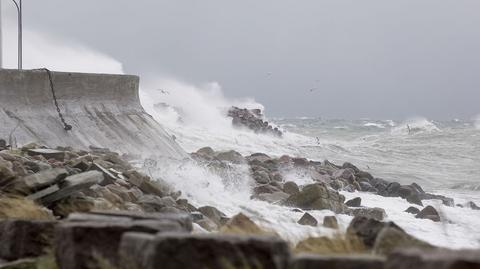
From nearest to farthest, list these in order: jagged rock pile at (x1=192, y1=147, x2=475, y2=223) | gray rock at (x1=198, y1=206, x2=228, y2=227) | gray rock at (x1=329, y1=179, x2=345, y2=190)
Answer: gray rock at (x1=198, y1=206, x2=228, y2=227)
jagged rock pile at (x1=192, y1=147, x2=475, y2=223)
gray rock at (x1=329, y1=179, x2=345, y2=190)

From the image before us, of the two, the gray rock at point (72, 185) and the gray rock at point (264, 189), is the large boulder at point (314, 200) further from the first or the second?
the gray rock at point (72, 185)

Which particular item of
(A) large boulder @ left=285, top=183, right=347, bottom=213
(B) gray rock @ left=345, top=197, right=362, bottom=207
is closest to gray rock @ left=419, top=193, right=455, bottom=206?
(B) gray rock @ left=345, top=197, right=362, bottom=207

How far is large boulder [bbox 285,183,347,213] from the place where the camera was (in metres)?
13.3

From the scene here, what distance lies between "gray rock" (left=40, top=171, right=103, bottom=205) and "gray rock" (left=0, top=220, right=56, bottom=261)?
1.30 meters

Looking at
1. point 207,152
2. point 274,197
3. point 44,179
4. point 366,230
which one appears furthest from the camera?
point 207,152

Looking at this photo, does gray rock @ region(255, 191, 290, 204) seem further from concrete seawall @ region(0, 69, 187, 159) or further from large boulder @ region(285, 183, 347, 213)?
concrete seawall @ region(0, 69, 187, 159)

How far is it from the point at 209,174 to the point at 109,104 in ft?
9.14

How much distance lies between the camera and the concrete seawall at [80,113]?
1383 cm

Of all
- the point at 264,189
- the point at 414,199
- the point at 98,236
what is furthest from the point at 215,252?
the point at 414,199

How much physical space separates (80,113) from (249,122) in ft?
83.7

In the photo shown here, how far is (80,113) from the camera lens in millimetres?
15156

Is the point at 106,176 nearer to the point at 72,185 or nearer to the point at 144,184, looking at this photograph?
the point at 144,184

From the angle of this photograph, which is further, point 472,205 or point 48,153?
point 472,205

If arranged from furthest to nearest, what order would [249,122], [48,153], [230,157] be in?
[249,122] → [230,157] → [48,153]
